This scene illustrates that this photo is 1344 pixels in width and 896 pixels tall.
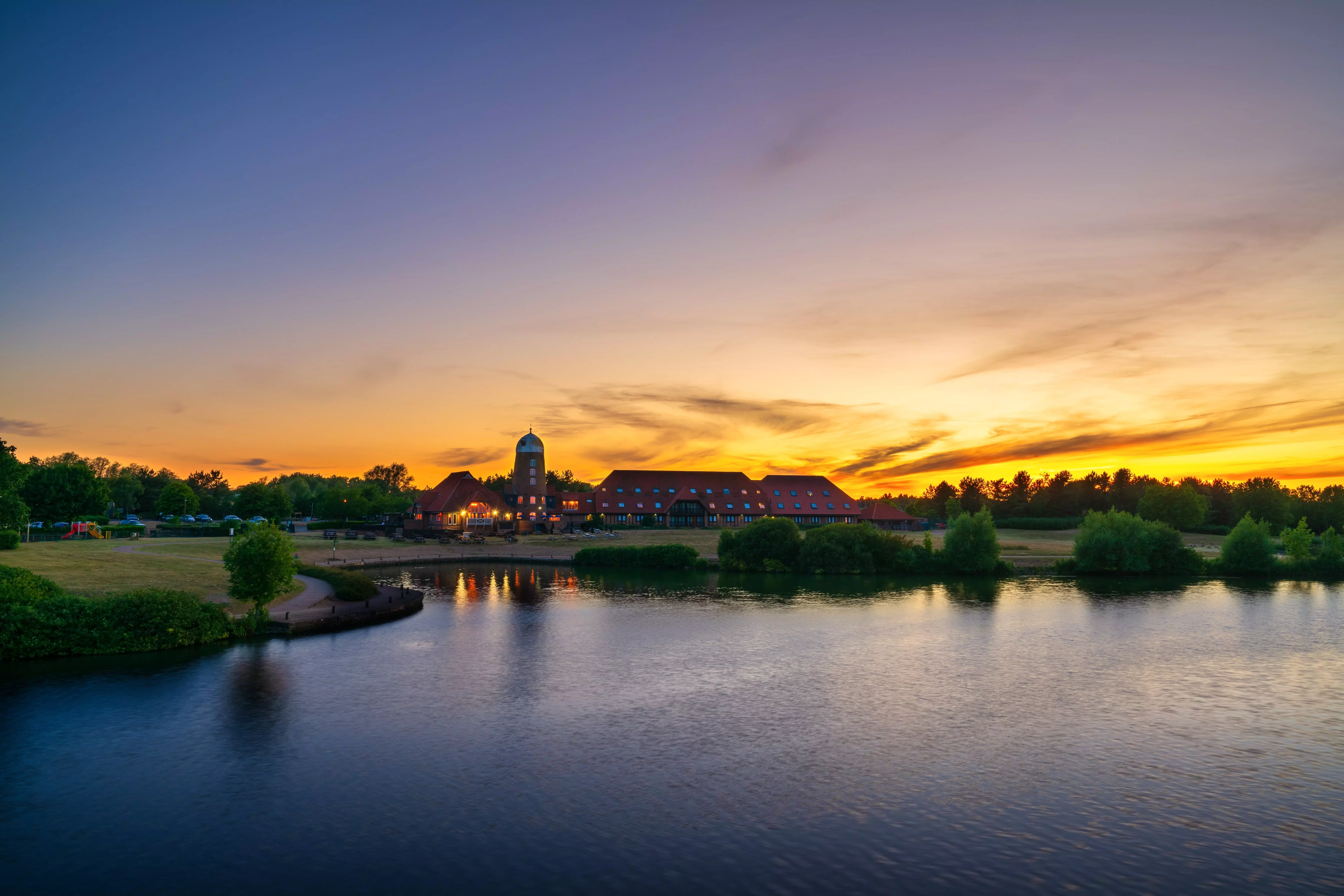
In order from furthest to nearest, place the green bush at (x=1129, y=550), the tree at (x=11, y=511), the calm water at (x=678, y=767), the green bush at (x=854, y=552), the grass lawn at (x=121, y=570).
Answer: the green bush at (x=1129, y=550) < the green bush at (x=854, y=552) < the tree at (x=11, y=511) < the grass lawn at (x=121, y=570) < the calm water at (x=678, y=767)

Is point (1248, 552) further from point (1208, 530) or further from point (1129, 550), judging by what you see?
point (1208, 530)

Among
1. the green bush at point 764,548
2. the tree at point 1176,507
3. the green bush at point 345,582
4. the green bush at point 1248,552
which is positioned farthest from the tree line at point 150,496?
the tree at point 1176,507

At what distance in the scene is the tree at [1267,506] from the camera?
442 feet

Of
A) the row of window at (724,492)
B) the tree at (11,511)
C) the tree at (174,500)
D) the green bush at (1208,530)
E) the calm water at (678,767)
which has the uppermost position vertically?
the row of window at (724,492)

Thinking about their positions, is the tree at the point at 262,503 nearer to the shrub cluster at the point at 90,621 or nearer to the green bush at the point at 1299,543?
the shrub cluster at the point at 90,621

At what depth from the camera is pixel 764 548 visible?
77750 millimetres

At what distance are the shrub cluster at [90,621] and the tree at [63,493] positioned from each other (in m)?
67.1

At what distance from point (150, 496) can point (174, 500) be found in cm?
4159

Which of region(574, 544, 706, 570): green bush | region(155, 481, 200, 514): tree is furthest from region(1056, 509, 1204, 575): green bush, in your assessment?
region(155, 481, 200, 514): tree

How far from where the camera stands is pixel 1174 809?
1808cm

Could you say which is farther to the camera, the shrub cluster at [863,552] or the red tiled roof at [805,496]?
the red tiled roof at [805,496]

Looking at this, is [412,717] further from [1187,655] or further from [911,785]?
[1187,655]

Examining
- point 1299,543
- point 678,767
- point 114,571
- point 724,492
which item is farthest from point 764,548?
point 678,767

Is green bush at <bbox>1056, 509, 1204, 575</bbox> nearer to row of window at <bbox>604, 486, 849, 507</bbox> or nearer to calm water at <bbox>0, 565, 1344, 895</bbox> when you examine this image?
calm water at <bbox>0, 565, 1344, 895</bbox>
